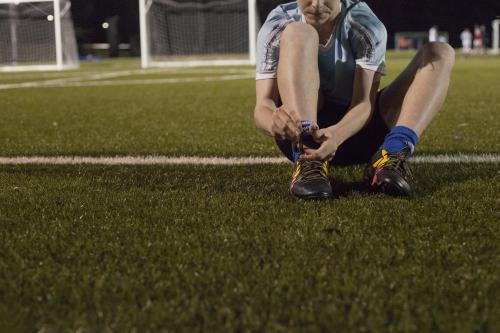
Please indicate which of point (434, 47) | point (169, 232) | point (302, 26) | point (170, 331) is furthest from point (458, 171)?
point (170, 331)

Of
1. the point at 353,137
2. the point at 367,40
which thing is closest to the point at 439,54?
the point at 367,40

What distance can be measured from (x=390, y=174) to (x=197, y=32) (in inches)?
813

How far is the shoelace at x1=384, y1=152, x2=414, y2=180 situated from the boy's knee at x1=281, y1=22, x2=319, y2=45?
0.52 m

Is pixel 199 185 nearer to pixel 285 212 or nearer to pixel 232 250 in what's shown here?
pixel 285 212

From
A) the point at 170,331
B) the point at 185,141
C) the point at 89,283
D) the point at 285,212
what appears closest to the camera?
the point at 170,331

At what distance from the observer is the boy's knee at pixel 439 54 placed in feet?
8.87

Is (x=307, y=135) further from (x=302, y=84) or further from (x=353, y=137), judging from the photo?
(x=353, y=137)

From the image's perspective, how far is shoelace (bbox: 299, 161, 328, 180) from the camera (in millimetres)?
2453

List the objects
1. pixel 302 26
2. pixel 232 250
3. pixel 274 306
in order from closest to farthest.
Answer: pixel 274 306 → pixel 232 250 → pixel 302 26

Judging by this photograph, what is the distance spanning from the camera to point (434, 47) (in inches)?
107

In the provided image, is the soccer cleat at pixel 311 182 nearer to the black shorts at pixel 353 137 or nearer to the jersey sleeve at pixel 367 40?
the black shorts at pixel 353 137

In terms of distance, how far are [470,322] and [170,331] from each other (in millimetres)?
587

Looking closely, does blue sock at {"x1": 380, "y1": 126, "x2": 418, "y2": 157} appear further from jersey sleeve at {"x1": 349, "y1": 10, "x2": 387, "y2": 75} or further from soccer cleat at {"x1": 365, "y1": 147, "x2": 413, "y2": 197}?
jersey sleeve at {"x1": 349, "y1": 10, "x2": 387, "y2": 75}

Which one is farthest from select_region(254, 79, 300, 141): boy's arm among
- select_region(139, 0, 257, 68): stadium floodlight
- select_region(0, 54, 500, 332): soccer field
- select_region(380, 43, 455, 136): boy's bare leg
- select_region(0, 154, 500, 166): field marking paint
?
select_region(139, 0, 257, 68): stadium floodlight
